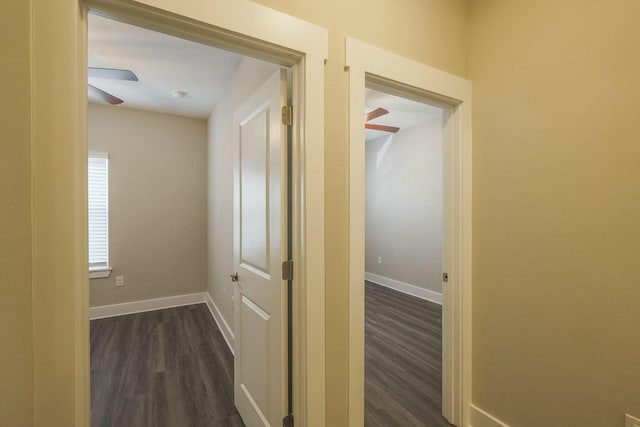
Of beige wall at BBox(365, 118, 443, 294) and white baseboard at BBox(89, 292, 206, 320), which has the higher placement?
beige wall at BBox(365, 118, 443, 294)

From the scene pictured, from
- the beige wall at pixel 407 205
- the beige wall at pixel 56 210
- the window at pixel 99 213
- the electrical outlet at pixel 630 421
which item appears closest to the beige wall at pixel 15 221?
the beige wall at pixel 56 210

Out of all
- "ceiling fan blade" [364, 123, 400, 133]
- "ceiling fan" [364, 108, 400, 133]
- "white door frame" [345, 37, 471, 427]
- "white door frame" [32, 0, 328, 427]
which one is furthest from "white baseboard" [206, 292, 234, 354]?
"ceiling fan blade" [364, 123, 400, 133]

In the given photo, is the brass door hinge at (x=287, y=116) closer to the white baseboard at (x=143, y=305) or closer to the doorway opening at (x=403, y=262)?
the doorway opening at (x=403, y=262)

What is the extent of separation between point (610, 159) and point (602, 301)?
0.62 metres

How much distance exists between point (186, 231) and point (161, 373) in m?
2.08

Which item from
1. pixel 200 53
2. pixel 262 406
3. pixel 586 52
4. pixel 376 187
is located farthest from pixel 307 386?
Answer: pixel 376 187

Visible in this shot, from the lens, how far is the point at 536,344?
1.46 m


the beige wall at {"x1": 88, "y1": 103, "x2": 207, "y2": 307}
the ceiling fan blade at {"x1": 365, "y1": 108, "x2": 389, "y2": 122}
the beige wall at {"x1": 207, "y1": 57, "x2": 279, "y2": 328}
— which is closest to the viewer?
the beige wall at {"x1": 207, "y1": 57, "x2": 279, "y2": 328}

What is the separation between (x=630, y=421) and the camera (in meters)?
1.16

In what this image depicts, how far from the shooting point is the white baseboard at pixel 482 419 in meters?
1.61

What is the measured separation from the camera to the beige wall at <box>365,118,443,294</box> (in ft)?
13.6

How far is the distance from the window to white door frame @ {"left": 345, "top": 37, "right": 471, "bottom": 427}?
3.64 m

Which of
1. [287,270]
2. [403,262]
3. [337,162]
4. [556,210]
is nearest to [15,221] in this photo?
[287,270]

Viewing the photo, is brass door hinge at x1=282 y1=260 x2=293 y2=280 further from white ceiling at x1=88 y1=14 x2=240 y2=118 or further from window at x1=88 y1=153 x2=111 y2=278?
window at x1=88 y1=153 x2=111 y2=278
